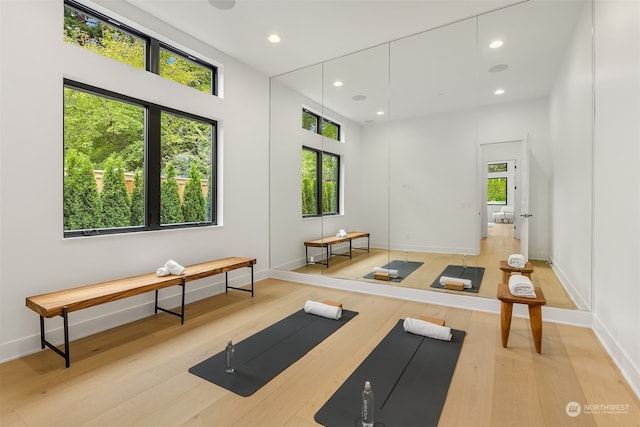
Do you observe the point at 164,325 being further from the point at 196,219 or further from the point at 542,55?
the point at 542,55

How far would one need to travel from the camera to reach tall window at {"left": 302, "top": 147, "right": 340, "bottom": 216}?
4.49 metres

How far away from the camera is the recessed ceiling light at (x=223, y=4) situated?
3.02m

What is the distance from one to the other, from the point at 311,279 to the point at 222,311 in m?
1.48

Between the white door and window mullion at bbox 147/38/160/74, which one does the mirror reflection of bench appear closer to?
the white door

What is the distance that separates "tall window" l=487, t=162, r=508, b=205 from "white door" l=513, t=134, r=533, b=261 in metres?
0.12

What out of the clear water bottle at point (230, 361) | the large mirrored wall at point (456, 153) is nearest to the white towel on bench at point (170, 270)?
the clear water bottle at point (230, 361)

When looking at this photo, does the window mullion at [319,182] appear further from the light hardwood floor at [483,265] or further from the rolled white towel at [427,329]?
the rolled white towel at [427,329]

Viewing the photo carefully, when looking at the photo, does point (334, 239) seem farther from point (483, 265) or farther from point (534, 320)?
point (534, 320)

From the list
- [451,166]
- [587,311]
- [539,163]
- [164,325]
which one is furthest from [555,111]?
[164,325]

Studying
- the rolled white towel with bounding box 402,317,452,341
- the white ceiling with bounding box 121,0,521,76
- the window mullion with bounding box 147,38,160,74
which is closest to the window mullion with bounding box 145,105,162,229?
the window mullion with bounding box 147,38,160,74

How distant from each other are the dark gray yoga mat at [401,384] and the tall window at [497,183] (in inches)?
60.5

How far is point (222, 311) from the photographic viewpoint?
11.1 feet

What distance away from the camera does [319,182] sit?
4.60m

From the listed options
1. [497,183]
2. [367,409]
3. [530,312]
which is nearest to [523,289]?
[530,312]
